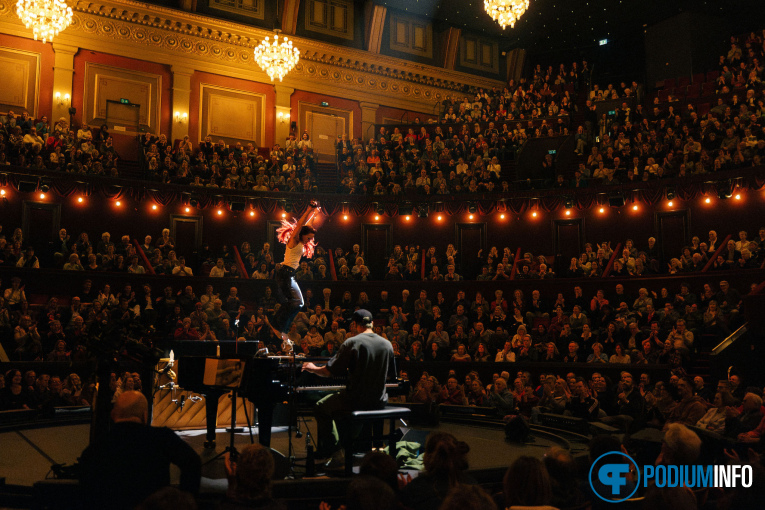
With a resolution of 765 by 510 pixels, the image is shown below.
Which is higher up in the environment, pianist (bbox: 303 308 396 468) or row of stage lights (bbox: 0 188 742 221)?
row of stage lights (bbox: 0 188 742 221)

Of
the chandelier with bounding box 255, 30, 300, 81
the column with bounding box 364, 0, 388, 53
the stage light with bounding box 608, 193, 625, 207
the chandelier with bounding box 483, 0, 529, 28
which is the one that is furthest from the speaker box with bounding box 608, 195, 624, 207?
the column with bounding box 364, 0, 388, 53

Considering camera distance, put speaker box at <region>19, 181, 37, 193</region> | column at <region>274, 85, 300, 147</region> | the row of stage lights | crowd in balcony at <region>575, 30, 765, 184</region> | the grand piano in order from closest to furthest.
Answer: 1. the grand piano
2. speaker box at <region>19, 181, 37, 193</region>
3. crowd in balcony at <region>575, 30, 765, 184</region>
4. the row of stage lights
5. column at <region>274, 85, 300, 147</region>

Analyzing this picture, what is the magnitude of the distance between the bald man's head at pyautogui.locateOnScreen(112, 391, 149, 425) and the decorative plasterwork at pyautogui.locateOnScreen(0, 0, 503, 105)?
18.3m

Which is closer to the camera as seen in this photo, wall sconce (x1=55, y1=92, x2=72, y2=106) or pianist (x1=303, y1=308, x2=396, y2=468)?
pianist (x1=303, y1=308, x2=396, y2=468)

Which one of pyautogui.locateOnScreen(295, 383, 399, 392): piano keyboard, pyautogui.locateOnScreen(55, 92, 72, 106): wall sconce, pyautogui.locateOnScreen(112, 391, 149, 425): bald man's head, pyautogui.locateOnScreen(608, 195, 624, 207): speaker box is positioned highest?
pyautogui.locateOnScreen(55, 92, 72, 106): wall sconce

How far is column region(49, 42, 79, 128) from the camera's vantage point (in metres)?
18.5

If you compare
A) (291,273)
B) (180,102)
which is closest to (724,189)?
(291,273)

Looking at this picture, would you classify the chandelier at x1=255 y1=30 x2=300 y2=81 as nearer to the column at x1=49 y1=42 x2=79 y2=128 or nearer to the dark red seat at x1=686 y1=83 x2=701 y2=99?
the column at x1=49 y1=42 x2=79 y2=128

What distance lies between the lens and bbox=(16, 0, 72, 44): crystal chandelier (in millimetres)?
15959

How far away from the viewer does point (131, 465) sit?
331 cm

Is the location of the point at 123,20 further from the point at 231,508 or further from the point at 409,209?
the point at 231,508

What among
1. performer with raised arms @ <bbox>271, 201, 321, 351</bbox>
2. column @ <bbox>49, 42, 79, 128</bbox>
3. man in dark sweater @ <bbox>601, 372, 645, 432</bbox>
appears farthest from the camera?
column @ <bbox>49, 42, 79, 128</bbox>

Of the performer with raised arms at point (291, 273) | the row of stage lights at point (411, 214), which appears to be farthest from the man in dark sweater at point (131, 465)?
the row of stage lights at point (411, 214)

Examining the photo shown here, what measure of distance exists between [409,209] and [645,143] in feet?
21.2
